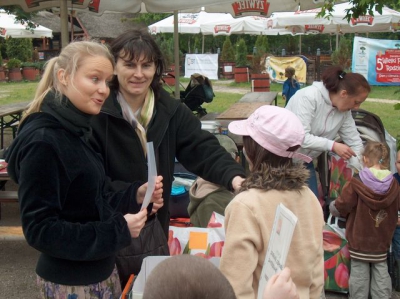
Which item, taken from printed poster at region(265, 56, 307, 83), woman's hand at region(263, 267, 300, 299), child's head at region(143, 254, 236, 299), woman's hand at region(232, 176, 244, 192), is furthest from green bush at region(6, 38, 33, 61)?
child's head at region(143, 254, 236, 299)

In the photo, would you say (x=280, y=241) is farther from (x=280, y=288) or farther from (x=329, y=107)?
(x=329, y=107)

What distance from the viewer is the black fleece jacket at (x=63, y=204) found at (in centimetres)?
192

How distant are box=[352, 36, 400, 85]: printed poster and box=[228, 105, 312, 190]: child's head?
1706 centimetres

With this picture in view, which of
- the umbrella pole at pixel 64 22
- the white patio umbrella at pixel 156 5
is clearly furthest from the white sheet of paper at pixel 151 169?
the umbrella pole at pixel 64 22

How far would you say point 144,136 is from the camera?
2723 millimetres

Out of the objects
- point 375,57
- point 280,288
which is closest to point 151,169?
point 280,288

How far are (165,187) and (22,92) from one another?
1936cm

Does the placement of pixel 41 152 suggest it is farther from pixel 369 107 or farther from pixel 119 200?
pixel 369 107

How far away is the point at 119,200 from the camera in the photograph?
97.5 inches

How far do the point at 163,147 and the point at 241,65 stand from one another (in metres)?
23.7

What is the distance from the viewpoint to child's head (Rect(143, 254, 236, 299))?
1.29m

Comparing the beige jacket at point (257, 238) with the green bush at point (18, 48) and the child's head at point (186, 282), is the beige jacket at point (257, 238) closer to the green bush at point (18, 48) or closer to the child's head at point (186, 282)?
the child's head at point (186, 282)

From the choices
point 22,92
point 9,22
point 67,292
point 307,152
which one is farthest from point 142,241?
point 9,22

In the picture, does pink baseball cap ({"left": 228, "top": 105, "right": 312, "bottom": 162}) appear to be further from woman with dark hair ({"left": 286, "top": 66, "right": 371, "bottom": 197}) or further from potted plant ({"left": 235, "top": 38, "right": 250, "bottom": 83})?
potted plant ({"left": 235, "top": 38, "right": 250, "bottom": 83})
